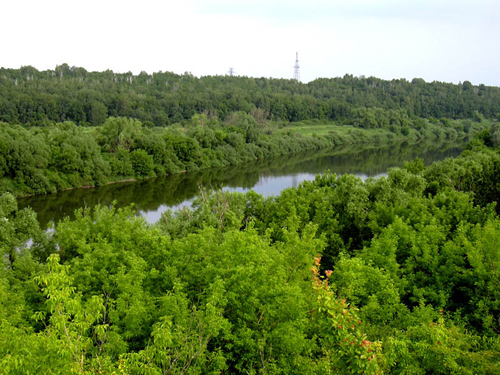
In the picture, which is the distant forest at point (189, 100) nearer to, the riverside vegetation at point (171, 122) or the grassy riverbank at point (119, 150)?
the riverside vegetation at point (171, 122)

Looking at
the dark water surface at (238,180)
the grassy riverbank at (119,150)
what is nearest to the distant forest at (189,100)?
the grassy riverbank at (119,150)

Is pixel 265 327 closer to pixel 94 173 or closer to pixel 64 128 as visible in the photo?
pixel 94 173

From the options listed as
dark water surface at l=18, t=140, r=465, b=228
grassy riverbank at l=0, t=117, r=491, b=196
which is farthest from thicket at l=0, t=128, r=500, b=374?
grassy riverbank at l=0, t=117, r=491, b=196

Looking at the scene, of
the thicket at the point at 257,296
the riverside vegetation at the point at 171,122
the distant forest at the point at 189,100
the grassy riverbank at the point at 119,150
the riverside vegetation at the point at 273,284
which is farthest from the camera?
the distant forest at the point at 189,100

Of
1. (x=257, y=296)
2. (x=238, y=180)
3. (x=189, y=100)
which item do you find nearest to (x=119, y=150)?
(x=238, y=180)

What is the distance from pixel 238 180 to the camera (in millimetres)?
69500

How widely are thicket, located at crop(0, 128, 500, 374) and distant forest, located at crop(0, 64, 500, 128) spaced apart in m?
85.9

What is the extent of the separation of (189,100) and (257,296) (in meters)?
123

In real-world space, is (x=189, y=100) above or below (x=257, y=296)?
above

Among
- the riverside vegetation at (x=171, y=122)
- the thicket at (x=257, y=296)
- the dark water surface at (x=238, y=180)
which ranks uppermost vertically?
the riverside vegetation at (x=171, y=122)

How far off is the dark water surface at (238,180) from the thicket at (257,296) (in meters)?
14.5

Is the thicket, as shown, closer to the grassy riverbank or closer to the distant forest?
the grassy riverbank

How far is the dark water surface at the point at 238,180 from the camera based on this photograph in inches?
2090

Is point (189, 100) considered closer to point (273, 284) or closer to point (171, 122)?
point (171, 122)
